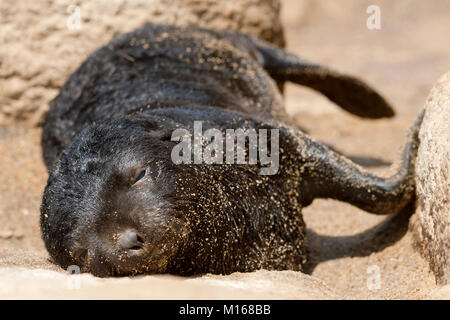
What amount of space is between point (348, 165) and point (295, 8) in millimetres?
9019

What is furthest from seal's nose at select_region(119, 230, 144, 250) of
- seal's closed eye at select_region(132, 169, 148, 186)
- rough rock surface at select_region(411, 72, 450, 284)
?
rough rock surface at select_region(411, 72, 450, 284)

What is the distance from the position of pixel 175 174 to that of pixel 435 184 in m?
1.39

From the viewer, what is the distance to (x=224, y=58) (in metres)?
5.31

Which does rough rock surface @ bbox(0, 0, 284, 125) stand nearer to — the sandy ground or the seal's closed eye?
the sandy ground

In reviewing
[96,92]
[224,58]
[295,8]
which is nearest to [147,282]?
[96,92]

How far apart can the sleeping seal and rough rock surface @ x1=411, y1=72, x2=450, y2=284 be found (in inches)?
10.5

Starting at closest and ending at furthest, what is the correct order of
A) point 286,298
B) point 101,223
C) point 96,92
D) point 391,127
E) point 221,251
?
point 286,298, point 101,223, point 221,251, point 96,92, point 391,127

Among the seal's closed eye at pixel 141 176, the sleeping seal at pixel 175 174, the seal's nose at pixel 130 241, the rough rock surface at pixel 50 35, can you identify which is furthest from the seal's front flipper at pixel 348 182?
the rough rock surface at pixel 50 35

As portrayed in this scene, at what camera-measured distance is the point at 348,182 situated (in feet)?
13.1

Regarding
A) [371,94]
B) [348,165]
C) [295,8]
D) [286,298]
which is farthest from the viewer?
[295,8]

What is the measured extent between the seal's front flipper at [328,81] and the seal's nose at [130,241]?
3.50 metres

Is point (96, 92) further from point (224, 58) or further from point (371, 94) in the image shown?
point (371, 94)

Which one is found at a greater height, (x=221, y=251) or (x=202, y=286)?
(x=202, y=286)

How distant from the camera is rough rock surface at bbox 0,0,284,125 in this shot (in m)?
6.13
